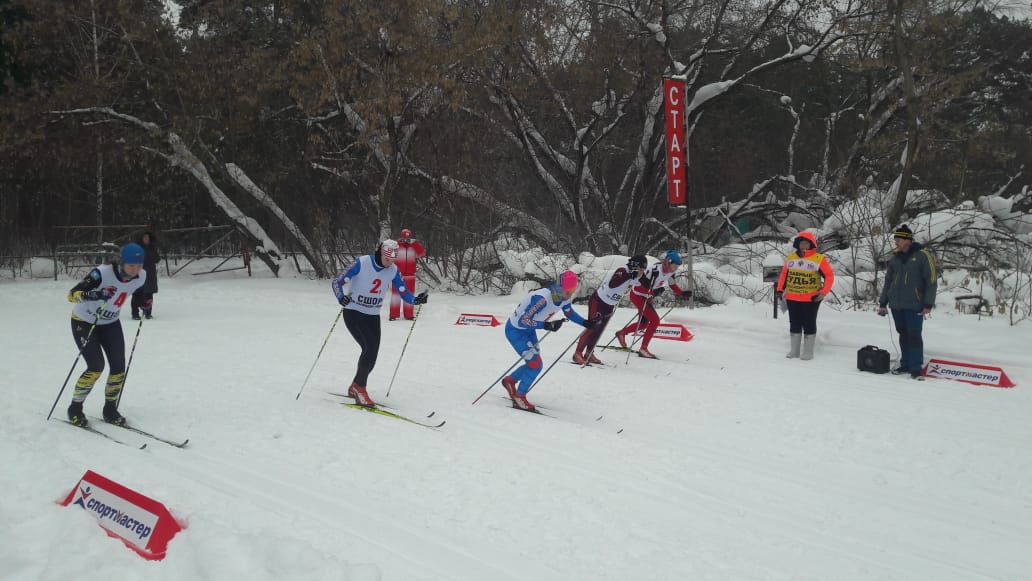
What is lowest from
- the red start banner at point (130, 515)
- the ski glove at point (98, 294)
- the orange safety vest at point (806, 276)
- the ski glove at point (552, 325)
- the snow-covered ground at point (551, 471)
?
the snow-covered ground at point (551, 471)

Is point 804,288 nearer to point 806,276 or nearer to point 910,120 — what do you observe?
point 806,276

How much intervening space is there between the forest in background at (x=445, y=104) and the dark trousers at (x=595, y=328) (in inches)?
366

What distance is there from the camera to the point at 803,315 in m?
10.1

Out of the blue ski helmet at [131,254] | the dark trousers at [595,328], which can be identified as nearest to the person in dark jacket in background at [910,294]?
the dark trousers at [595,328]

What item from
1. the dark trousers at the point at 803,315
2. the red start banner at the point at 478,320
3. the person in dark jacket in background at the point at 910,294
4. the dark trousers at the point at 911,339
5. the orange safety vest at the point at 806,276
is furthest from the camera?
the red start banner at the point at 478,320

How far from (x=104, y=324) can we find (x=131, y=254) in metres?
0.78

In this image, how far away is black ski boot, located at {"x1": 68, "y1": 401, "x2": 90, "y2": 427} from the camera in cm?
635

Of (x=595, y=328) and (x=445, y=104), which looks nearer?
(x=595, y=328)

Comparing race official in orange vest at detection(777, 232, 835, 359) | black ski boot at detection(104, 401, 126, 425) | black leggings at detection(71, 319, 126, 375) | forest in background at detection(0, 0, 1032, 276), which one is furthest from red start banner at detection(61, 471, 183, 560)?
forest in background at detection(0, 0, 1032, 276)

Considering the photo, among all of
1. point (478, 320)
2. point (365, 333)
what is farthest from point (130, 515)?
point (478, 320)

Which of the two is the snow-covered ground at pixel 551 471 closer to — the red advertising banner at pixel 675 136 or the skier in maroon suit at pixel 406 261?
the skier in maroon suit at pixel 406 261

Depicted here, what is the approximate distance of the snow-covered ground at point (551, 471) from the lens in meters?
4.07

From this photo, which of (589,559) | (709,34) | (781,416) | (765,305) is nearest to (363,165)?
(709,34)

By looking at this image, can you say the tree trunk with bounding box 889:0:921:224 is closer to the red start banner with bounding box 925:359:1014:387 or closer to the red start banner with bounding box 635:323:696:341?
the red start banner with bounding box 635:323:696:341
